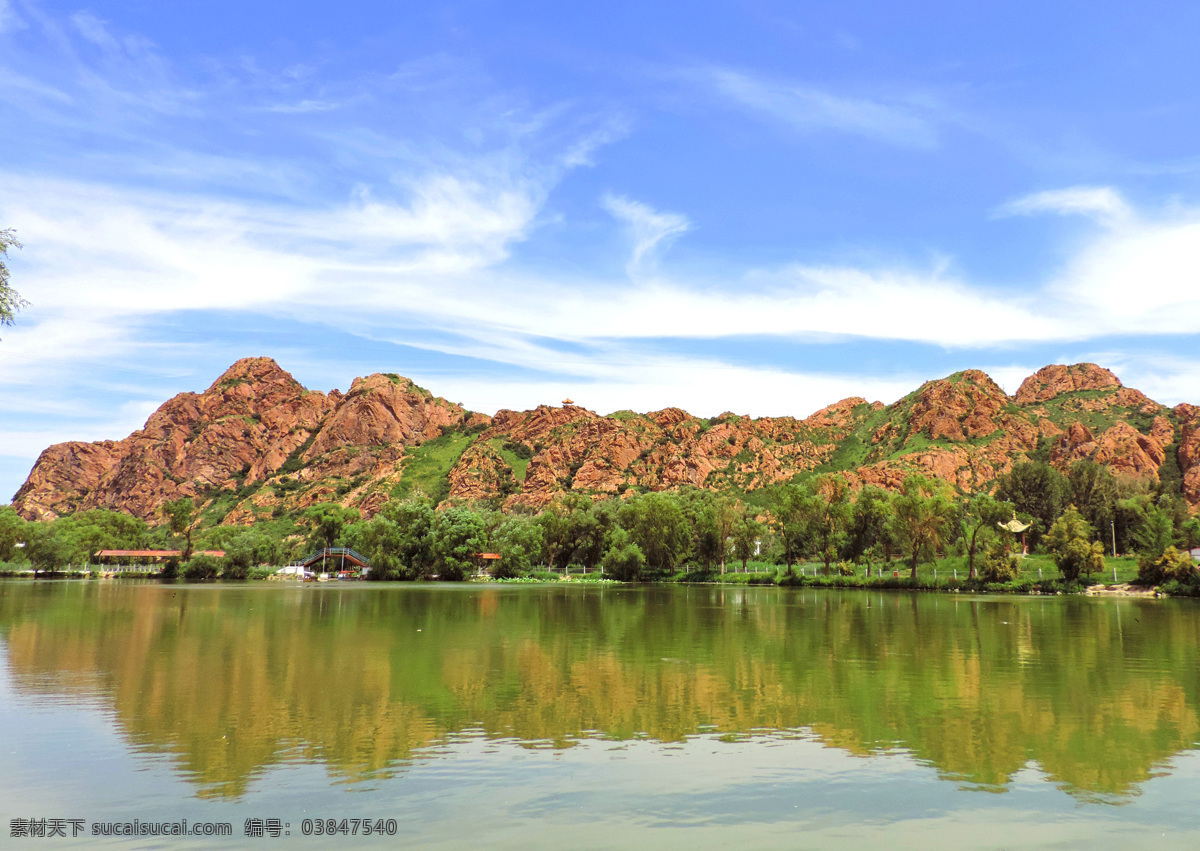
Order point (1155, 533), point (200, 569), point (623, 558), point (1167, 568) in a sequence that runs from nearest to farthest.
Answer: point (1167, 568) → point (1155, 533) → point (623, 558) → point (200, 569)

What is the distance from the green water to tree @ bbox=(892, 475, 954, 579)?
158 ft

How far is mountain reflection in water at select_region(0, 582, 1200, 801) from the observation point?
1383 cm

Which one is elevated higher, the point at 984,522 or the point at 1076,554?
the point at 984,522

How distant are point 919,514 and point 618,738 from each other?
7233 cm

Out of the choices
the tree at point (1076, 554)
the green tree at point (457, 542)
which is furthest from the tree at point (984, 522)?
the green tree at point (457, 542)

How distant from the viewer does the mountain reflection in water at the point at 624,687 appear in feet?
45.4

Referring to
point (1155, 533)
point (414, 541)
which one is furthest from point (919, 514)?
point (414, 541)

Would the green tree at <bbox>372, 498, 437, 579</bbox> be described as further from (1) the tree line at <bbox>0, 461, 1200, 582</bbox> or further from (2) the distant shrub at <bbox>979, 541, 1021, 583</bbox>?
(2) the distant shrub at <bbox>979, 541, 1021, 583</bbox>

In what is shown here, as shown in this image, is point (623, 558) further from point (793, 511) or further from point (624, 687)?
point (624, 687)

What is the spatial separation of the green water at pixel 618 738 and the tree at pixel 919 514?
48265 mm

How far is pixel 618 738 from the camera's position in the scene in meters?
14.7

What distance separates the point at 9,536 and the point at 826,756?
6045 inches

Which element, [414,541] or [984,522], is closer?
[984,522]

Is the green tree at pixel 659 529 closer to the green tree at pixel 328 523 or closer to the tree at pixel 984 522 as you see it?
the tree at pixel 984 522
